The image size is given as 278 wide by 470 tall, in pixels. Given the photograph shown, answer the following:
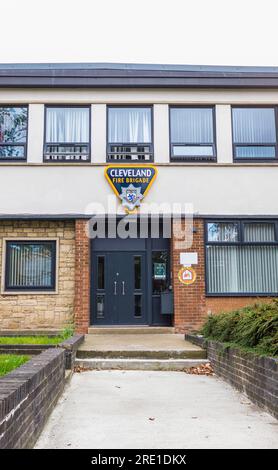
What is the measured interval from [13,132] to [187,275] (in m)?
6.04

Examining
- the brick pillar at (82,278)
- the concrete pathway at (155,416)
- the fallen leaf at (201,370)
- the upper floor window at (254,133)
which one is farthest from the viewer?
the upper floor window at (254,133)

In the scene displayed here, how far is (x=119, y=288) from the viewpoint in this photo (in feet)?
41.8

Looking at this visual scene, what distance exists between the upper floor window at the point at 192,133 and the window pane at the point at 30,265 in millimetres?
4276

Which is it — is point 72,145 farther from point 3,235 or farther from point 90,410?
Answer: point 90,410

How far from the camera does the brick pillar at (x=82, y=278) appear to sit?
11.9 m

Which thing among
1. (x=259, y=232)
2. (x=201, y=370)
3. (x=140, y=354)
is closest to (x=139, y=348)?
(x=140, y=354)

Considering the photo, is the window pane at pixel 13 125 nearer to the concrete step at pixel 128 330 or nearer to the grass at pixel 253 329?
the concrete step at pixel 128 330

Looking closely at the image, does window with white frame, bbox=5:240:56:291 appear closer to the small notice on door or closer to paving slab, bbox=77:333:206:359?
paving slab, bbox=77:333:206:359

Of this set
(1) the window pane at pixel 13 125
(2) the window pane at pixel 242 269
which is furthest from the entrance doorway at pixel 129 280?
(1) the window pane at pixel 13 125

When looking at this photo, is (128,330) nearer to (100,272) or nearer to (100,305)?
(100,305)

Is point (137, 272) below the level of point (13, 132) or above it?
below

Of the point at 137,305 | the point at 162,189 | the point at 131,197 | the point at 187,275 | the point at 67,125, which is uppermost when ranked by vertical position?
the point at 67,125

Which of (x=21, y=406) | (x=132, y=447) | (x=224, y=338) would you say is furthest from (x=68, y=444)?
(x=224, y=338)
